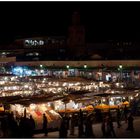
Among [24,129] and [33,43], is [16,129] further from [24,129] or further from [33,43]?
[33,43]

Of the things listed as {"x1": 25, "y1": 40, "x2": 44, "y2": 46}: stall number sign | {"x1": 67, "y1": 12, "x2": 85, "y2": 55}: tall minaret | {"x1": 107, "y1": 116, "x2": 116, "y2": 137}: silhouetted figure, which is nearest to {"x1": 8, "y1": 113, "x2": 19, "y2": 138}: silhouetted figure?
{"x1": 107, "y1": 116, "x2": 116, "y2": 137}: silhouetted figure

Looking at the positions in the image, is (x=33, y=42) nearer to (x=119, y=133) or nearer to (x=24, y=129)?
(x=119, y=133)

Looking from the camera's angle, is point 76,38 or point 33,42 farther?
point 33,42

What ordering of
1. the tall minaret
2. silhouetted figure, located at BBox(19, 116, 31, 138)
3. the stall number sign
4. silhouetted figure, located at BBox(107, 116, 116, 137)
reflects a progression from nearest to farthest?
1. silhouetted figure, located at BBox(19, 116, 31, 138)
2. silhouetted figure, located at BBox(107, 116, 116, 137)
3. the tall minaret
4. the stall number sign


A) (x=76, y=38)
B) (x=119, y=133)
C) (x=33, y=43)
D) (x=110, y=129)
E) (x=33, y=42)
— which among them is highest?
(x=33, y=42)

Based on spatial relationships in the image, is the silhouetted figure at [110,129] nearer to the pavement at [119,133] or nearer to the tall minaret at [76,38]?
the pavement at [119,133]

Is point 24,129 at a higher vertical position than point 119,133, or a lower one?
higher

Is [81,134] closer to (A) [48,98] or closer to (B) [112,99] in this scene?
(A) [48,98]

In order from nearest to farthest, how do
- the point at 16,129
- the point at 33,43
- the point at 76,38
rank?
the point at 16,129 < the point at 76,38 < the point at 33,43

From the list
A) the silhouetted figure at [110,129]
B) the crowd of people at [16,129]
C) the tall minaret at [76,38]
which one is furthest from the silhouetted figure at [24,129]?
the tall minaret at [76,38]

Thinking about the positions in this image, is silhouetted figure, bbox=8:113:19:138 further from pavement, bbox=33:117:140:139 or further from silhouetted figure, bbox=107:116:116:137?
silhouetted figure, bbox=107:116:116:137

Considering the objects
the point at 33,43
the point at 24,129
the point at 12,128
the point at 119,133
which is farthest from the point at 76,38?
the point at 24,129

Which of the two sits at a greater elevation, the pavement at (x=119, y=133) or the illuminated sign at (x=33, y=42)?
the illuminated sign at (x=33, y=42)

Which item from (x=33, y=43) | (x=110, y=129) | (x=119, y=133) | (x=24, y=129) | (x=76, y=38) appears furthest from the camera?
(x=33, y=43)
